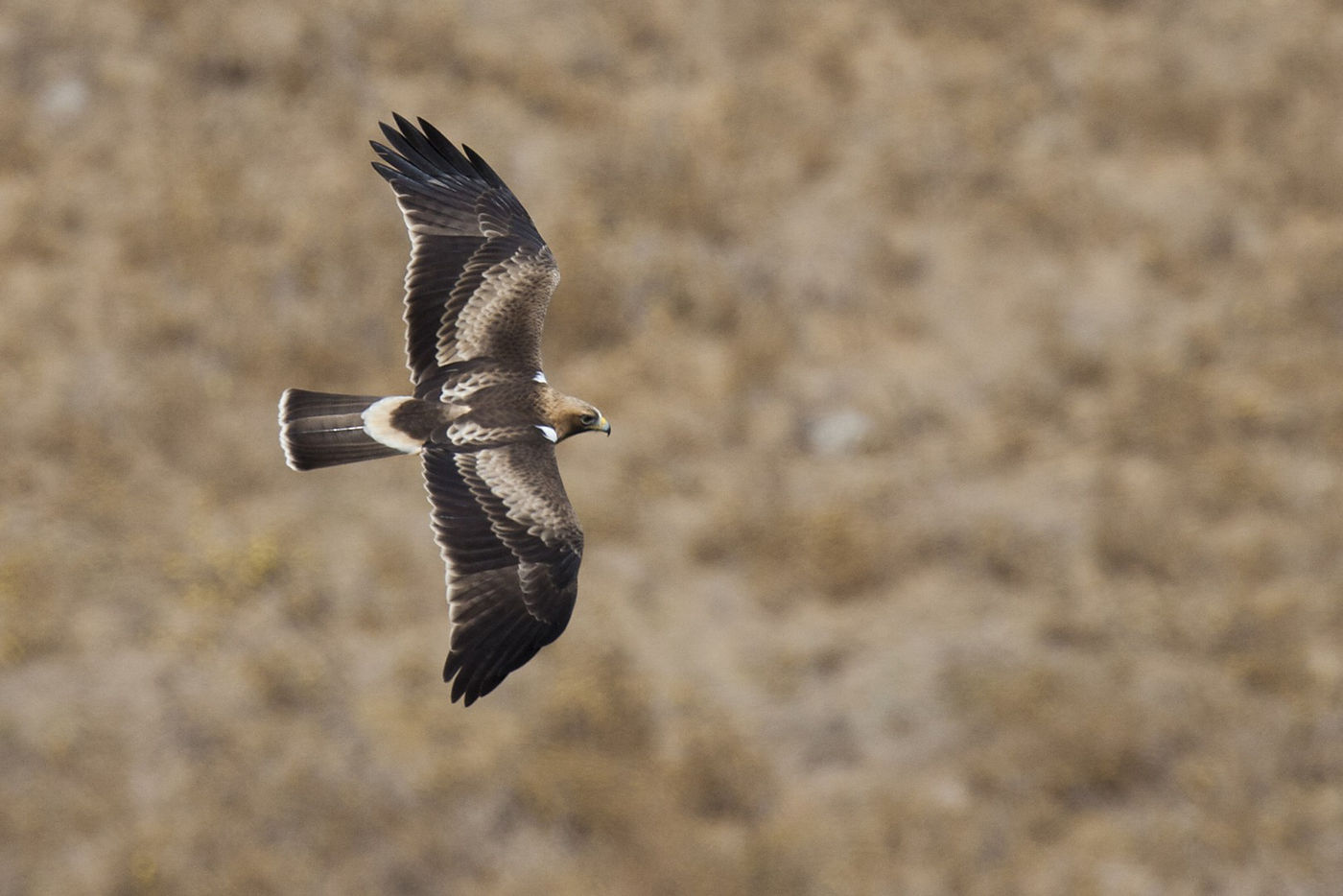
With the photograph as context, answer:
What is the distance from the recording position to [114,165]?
70.7ft

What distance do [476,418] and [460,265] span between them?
1408 mm

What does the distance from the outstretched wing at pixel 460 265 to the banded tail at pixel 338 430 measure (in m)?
0.46

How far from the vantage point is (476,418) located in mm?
10977

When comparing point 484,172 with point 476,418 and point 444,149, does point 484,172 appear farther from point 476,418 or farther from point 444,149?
point 476,418

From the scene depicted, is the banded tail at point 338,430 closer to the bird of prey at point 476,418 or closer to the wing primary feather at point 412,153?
the bird of prey at point 476,418

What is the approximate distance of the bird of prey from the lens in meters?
10.1

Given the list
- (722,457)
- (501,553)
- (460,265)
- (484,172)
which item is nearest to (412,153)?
(484,172)

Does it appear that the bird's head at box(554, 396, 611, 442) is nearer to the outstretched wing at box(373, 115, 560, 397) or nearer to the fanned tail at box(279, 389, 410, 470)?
the outstretched wing at box(373, 115, 560, 397)

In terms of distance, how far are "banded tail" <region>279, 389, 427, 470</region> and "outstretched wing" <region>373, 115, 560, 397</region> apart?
464 millimetres

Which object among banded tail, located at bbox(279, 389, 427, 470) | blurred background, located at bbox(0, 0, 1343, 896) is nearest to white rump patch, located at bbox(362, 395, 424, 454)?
banded tail, located at bbox(279, 389, 427, 470)

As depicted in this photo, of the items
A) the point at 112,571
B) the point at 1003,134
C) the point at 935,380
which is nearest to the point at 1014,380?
the point at 935,380

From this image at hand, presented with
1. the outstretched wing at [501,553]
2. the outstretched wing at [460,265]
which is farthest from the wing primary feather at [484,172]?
the outstretched wing at [501,553]

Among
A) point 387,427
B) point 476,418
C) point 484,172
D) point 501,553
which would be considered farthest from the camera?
point 484,172

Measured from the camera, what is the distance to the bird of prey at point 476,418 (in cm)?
1009
